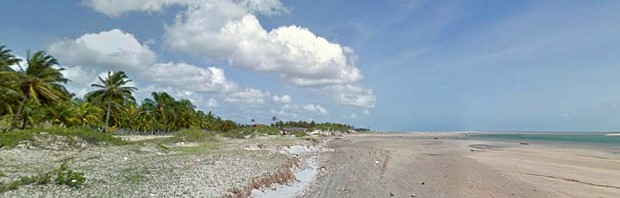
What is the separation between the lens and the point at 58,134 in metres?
A: 25.1

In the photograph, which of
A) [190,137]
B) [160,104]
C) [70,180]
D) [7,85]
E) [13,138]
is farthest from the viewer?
[160,104]

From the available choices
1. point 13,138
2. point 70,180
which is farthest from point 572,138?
point 70,180

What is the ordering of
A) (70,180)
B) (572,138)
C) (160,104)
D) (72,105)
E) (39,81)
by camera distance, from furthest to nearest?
(572,138) < (160,104) < (72,105) < (39,81) < (70,180)

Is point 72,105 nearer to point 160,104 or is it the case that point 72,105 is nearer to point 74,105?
point 74,105

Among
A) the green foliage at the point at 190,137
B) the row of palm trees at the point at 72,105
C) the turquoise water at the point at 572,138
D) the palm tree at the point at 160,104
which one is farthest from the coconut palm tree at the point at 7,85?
the turquoise water at the point at 572,138

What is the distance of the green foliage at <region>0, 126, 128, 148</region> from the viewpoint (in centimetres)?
2169

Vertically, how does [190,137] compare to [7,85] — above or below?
below

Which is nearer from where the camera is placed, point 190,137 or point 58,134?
point 58,134

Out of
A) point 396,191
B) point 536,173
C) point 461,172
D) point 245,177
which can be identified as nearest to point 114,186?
point 245,177

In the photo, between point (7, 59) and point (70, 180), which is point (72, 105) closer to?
point (7, 59)

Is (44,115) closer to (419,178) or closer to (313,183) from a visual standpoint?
(313,183)

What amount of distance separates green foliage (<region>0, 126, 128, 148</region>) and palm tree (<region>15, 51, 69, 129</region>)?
28.8ft

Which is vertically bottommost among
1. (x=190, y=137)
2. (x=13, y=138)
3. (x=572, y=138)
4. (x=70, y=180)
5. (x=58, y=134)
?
(x=70, y=180)

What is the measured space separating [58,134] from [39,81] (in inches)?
480
